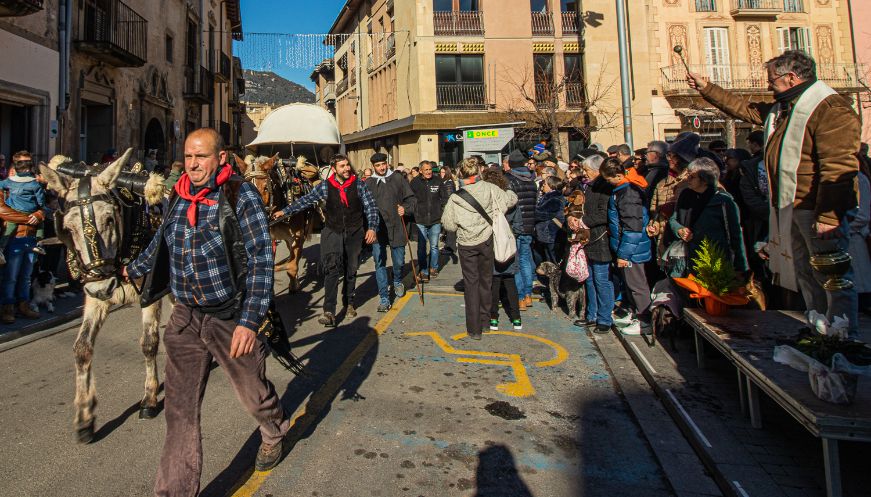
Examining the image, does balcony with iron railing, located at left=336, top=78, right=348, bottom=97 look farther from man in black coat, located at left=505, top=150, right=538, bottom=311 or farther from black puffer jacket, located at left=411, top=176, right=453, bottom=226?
man in black coat, located at left=505, top=150, right=538, bottom=311

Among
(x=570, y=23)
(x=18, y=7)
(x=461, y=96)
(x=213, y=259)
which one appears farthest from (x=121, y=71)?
(x=570, y=23)

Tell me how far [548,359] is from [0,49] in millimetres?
13022

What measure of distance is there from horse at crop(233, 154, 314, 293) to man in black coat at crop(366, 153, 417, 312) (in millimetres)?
1435

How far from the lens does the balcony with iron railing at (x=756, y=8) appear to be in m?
24.6

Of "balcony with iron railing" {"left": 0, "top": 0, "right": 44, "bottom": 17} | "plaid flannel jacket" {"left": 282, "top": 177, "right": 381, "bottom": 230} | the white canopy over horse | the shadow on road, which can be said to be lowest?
the shadow on road

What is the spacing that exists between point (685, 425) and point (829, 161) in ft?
6.34

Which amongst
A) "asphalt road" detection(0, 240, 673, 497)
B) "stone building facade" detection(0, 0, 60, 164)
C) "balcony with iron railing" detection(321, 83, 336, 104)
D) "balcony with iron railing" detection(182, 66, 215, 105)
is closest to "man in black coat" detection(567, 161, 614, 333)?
"asphalt road" detection(0, 240, 673, 497)

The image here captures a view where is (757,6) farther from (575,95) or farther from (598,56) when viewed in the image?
(575,95)

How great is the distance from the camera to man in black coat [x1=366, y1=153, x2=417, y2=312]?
23.9 feet

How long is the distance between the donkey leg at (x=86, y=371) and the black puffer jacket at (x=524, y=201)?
509cm

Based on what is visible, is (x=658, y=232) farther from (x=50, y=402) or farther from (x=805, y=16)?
(x=805, y=16)

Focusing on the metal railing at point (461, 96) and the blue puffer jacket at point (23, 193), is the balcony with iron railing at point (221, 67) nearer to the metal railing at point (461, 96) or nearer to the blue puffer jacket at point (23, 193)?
the metal railing at point (461, 96)

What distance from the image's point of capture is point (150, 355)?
13.5ft

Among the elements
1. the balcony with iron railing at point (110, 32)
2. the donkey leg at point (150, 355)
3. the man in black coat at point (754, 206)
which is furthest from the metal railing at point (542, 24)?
the donkey leg at point (150, 355)
